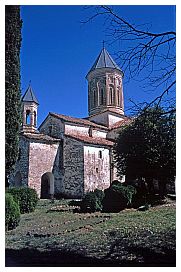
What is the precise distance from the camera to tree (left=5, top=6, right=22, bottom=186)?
6.00 metres

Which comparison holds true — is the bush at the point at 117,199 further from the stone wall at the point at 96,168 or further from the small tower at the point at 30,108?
the small tower at the point at 30,108

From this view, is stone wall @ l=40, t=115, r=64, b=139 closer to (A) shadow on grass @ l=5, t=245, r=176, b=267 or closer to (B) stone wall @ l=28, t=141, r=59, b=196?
(B) stone wall @ l=28, t=141, r=59, b=196

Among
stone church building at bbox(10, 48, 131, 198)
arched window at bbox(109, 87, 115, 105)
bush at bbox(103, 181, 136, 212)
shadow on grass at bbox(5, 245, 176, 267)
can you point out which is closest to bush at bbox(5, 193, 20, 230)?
shadow on grass at bbox(5, 245, 176, 267)

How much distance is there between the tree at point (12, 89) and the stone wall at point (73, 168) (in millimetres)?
8564

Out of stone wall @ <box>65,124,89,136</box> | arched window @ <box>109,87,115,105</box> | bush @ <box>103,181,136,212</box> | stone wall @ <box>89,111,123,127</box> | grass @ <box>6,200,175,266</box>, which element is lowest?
grass @ <box>6,200,175,266</box>

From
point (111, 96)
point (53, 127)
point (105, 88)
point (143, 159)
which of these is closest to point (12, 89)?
point (143, 159)

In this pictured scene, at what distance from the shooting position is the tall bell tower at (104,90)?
62.7 ft

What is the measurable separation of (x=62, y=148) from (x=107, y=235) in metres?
10.4

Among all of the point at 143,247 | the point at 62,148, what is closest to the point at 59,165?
the point at 62,148

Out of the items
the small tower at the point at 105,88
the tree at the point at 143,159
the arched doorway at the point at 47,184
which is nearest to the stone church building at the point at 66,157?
the arched doorway at the point at 47,184
